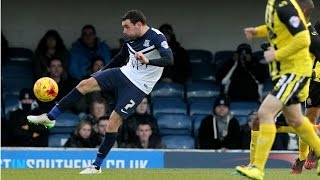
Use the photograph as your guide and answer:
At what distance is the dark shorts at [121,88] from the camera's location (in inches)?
484

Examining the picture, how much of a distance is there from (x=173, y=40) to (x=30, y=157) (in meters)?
4.26

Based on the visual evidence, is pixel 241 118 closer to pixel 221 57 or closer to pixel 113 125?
pixel 221 57

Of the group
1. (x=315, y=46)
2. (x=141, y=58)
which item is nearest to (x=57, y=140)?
(x=141, y=58)

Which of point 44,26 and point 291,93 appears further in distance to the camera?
point 44,26

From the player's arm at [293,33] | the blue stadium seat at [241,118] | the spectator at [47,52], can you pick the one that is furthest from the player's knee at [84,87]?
the blue stadium seat at [241,118]

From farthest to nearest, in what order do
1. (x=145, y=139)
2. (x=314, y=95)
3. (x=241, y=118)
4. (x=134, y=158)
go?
(x=241, y=118) → (x=145, y=139) → (x=134, y=158) → (x=314, y=95)

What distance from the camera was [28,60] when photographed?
19.0 meters

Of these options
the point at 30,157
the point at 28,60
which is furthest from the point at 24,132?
the point at 28,60

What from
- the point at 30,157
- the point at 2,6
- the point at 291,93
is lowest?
the point at 30,157

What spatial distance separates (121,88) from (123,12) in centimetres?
761

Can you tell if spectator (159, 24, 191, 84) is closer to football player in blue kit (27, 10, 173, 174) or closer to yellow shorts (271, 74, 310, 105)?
football player in blue kit (27, 10, 173, 174)

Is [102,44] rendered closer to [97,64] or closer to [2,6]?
[97,64]

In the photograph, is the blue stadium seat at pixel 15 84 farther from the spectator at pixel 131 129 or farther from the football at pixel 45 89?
the football at pixel 45 89

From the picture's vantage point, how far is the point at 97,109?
56.9ft
